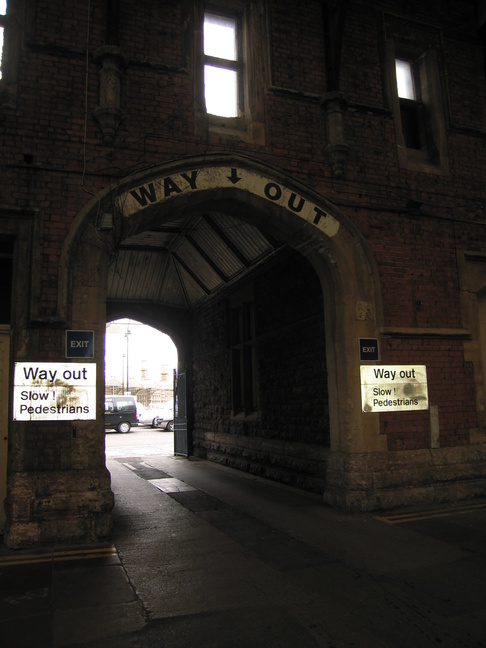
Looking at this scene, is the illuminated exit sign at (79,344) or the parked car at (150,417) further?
the parked car at (150,417)

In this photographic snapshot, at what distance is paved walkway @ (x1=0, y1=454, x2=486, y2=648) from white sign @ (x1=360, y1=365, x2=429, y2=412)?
1.53 meters

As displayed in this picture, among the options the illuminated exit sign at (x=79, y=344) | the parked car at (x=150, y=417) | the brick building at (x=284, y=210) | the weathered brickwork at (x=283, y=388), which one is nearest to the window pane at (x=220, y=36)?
the brick building at (x=284, y=210)

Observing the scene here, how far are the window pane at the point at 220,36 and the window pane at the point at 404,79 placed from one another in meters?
3.17

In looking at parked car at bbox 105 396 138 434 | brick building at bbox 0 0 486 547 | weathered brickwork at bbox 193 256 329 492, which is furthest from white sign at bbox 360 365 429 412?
parked car at bbox 105 396 138 434

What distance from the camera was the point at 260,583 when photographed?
4418 mm

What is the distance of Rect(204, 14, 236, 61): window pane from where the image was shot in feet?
27.3

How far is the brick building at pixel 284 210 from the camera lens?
20.5 feet

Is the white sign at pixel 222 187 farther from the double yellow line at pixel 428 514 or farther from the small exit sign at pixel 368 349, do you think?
the double yellow line at pixel 428 514

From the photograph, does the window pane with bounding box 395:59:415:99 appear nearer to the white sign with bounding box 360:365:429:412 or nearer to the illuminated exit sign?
the white sign with bounding box 360:365:429:412

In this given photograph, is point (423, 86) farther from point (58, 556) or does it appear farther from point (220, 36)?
point (58, 556)

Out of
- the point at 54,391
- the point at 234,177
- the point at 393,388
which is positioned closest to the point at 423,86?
the point at 234,177

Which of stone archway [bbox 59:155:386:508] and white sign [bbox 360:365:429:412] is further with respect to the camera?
white sign [bbox 360:365:429:412]

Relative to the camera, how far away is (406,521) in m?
6.60

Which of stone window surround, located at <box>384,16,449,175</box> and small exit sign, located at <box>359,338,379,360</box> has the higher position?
stone window surround, located at <box>384,16,449,175</box>
